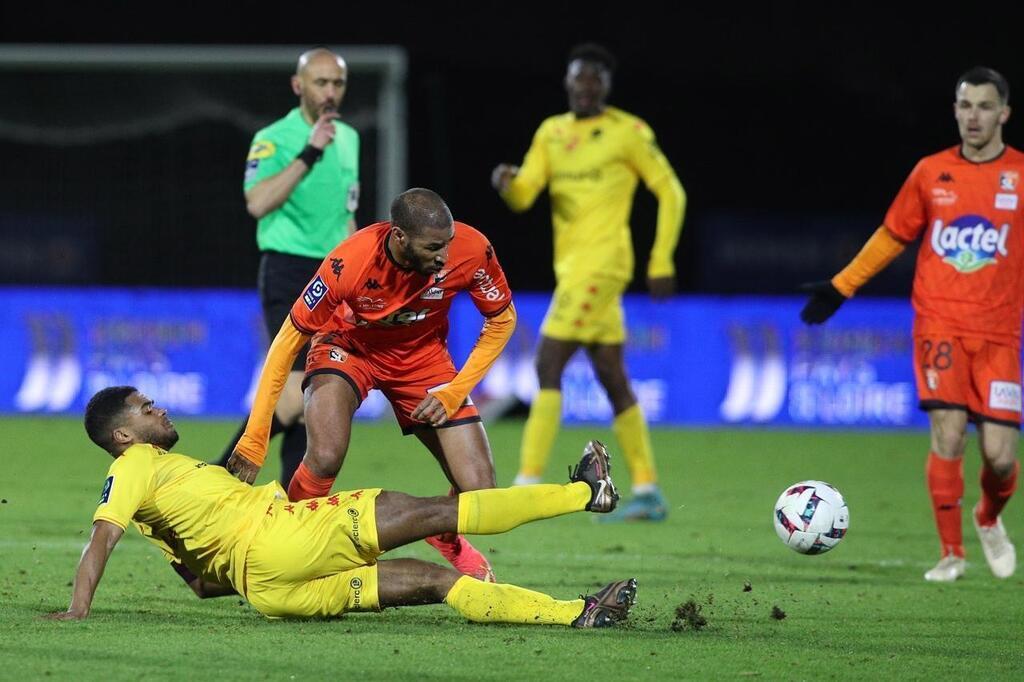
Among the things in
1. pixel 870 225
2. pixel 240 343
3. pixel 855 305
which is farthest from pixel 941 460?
pixel 870 225

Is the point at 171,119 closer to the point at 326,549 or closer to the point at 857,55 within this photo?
the point at 857,55

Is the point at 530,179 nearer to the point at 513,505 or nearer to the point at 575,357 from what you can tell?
the point at 513,505

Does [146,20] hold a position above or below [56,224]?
above

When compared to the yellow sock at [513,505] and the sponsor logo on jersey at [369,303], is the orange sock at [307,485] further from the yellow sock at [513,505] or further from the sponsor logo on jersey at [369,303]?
the yellow sock at [513,505]

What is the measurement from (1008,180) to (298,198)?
321cm

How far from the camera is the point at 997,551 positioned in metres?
7.17

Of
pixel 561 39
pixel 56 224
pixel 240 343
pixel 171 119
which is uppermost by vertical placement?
pixel 561 39

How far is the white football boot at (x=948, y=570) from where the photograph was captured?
703 cm

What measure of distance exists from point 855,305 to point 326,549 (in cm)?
980

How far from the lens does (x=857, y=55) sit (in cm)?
1866

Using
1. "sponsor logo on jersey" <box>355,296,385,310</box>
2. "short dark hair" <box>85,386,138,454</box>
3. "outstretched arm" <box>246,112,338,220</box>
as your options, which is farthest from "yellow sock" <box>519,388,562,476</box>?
"short dark hair" <box>85,386,138,454</box>

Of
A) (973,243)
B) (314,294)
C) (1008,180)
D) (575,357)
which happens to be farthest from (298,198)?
(575,357)

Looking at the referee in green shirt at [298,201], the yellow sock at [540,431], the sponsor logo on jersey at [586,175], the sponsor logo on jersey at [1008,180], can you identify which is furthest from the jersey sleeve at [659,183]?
the sponsor logo on jersey at [1008,180]

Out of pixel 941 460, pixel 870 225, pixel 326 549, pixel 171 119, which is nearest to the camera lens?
pixel 326 549
